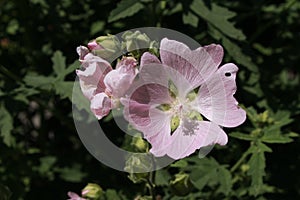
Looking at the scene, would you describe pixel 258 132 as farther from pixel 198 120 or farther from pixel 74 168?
pixel 74 168

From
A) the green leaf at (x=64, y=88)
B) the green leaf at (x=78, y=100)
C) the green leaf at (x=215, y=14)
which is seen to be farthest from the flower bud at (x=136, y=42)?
the green leaf at (x=215, y=14)

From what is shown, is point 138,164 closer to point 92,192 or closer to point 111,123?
point 92,192

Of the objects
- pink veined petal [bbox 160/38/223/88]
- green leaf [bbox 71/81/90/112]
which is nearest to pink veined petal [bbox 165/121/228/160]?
pink veined petal [bbox 160/38/223/88]

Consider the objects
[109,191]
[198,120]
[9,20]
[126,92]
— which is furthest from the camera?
[9,20]

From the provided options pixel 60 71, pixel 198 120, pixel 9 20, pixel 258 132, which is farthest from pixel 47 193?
pixel 198 120

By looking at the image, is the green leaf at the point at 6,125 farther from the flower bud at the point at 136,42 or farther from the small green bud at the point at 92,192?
the flower bud at the point at 136,42

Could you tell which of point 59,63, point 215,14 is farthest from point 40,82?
point 215,14
